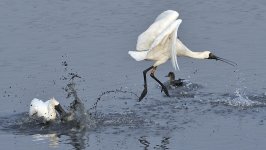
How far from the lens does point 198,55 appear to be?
707 inches

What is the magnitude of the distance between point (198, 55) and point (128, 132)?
9.46 feet

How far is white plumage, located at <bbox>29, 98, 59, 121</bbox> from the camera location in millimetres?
16938

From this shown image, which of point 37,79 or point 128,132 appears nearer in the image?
point 128,132

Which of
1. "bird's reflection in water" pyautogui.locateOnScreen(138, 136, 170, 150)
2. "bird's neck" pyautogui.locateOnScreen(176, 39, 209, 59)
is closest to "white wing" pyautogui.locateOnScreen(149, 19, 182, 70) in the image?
"bird's neck" pyautogui.locateOnScreen(176, 39, 209, 59)

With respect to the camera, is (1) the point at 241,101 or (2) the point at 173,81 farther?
(2) the point at 173,81

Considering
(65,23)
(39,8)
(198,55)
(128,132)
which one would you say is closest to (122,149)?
(128,132)

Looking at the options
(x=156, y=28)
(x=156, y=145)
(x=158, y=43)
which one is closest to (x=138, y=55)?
(x=156, y=28)

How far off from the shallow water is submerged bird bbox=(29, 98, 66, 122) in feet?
0.72

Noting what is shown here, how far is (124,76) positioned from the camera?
19.2m

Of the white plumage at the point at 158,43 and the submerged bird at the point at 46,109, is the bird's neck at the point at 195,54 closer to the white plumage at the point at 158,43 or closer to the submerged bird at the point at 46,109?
the white plumage at the point at 158,43

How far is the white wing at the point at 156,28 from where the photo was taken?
17.1 meters

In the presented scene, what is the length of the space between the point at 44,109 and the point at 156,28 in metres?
2.55

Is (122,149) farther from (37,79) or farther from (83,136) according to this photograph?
(37,79)

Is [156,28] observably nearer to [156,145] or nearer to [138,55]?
[138,55]
